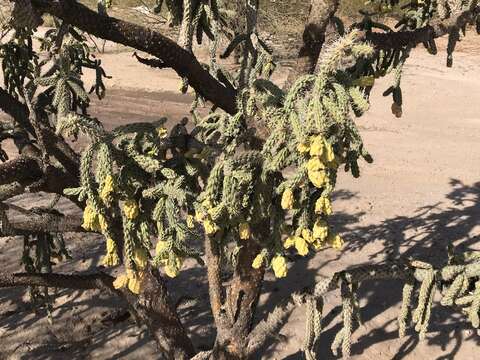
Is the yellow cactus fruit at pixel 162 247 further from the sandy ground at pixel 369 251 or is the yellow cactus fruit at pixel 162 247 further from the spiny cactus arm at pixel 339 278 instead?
the sandy ground at pixel 369 251

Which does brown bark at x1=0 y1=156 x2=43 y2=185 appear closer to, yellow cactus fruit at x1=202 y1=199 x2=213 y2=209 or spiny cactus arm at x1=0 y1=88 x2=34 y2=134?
spiny cactus arm at x1=0 y1=88 x2=34 y2=134

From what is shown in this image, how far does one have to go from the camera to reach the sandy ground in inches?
183

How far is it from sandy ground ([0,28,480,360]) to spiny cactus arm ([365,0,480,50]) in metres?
1.79

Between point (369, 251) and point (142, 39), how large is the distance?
4642 mm

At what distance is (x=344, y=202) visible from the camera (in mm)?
7734

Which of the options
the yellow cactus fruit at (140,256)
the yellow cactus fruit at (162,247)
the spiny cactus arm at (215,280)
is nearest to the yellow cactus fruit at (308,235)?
the yellow cactus fruit at (162,247)

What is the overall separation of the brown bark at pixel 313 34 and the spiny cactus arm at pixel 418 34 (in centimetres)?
24

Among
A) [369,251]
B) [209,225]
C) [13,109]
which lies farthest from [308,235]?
[369,251]

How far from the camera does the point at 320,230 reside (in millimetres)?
2270

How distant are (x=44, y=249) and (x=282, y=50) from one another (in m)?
14.3

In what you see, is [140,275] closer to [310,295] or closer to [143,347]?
[310,295]

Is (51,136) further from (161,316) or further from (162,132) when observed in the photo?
(161,316)

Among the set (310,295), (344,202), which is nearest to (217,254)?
(310,295)

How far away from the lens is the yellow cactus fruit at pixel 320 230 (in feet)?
7.45
